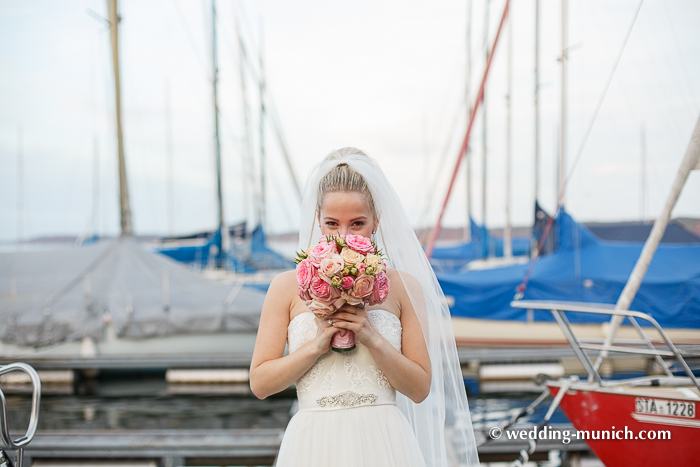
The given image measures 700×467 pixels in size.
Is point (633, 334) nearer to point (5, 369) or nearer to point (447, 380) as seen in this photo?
point (447, 380)

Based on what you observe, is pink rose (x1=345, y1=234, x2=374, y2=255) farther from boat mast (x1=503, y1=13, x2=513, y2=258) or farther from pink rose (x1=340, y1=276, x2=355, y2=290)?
boat mast (x1=503, y1=13, x2=513, y2=258)

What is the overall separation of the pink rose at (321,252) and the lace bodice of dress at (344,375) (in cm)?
37

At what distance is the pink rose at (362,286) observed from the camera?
170cm

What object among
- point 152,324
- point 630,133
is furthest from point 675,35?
point 152,324

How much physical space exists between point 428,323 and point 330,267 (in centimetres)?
91

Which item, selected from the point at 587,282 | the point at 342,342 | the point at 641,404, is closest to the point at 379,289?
the point at 342,342

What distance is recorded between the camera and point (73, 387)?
9.66 m

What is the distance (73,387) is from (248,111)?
38.6ft

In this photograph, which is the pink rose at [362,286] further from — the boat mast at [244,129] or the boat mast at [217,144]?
the boat mast at [244,129]

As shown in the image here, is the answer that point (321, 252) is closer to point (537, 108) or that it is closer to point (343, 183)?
point (343, 183)

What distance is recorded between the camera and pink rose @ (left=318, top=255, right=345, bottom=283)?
1667mm

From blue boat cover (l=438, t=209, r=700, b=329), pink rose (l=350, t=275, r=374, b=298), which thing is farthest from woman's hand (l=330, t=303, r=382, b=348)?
blue boat cover (l=438, t=209, r=700, b=329)

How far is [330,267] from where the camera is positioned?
1.67 metres

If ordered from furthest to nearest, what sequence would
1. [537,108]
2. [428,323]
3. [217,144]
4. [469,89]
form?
[217,144] < [469,89] < [537,108] < [428,323]
